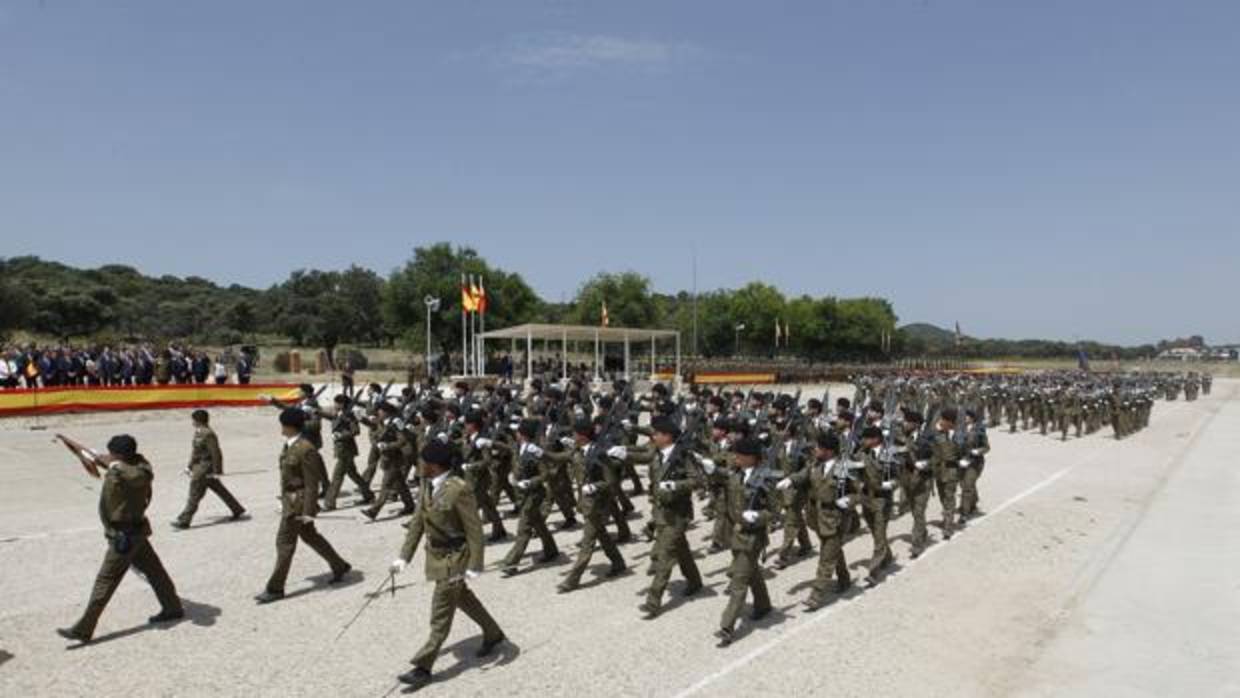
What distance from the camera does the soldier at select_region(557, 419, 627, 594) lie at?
908cm

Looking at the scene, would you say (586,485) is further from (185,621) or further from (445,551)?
(185,621)

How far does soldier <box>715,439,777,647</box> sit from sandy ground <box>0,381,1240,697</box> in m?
0.25

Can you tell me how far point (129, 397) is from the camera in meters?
24.6

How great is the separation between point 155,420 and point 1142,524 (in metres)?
24.1

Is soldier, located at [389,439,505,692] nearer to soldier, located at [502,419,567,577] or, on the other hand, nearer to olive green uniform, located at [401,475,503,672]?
olive green uniform, located at [401,475,503,672]

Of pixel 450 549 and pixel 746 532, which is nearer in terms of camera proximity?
pixel 450 549

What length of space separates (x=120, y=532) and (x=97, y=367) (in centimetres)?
2242

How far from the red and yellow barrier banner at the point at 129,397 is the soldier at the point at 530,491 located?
1662 cm

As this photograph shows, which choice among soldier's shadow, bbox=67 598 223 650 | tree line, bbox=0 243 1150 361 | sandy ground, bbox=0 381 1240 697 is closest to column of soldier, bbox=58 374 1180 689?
soldier's shadow, bbox=67 598 223 650

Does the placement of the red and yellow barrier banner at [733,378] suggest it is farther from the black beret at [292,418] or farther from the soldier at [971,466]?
the black beret at [292,418]

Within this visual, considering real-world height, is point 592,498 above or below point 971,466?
above

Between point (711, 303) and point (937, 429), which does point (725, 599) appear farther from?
point (711, 303)

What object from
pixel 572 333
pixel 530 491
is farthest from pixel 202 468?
pixel 572 333

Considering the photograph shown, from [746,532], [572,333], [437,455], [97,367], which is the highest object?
[572,333]
